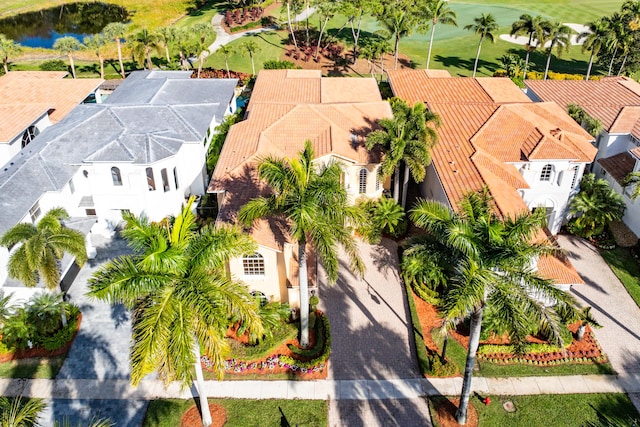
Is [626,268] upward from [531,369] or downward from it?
upward

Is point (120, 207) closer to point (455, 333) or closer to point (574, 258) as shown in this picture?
point (455, 333)

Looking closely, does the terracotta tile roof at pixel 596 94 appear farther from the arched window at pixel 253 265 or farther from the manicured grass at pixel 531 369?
the arched window at pixel 253 265

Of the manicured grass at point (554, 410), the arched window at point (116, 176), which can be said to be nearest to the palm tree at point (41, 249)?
the arched window at point (116, 176)

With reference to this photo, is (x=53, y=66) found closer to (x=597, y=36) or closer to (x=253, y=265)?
(x=253, y=265)

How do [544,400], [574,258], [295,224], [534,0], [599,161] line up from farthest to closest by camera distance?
[534,0] → [599,161] → [574,258] → [544,400] → [295,224]

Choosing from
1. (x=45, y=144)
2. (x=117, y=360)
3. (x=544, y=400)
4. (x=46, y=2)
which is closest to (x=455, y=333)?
(x=544, y=400)

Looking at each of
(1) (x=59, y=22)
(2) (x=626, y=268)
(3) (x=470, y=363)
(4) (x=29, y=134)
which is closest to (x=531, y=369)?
(3) (x=470, y=363)
